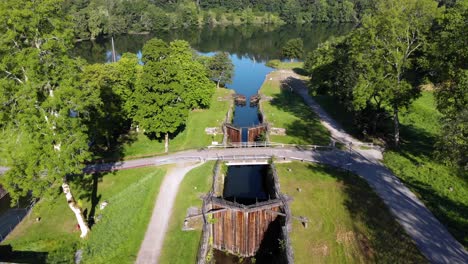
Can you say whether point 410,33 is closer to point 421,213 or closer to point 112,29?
point 421,213

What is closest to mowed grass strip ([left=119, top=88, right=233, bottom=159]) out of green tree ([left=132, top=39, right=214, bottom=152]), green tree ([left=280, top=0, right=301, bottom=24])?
green tree ([left=132, top=39, right=214, bottom=152])

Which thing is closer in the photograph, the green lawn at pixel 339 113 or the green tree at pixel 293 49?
the green lawn at pixel 339 113

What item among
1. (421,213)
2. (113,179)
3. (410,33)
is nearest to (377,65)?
(410,33)

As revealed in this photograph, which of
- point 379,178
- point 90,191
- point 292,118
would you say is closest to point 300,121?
point 292,118

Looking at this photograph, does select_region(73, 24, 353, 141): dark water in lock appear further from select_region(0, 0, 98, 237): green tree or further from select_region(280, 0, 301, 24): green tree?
select_region(0, 0, 98, 237): green tree

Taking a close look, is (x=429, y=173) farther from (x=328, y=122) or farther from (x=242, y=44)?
(x=242, y=44)

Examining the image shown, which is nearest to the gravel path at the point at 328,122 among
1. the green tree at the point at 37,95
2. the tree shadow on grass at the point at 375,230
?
the tree shadow on grass at the point at 375,230

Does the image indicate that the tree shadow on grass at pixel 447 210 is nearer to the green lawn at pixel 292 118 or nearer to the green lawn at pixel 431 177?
the green lawn at pixel 431 177
